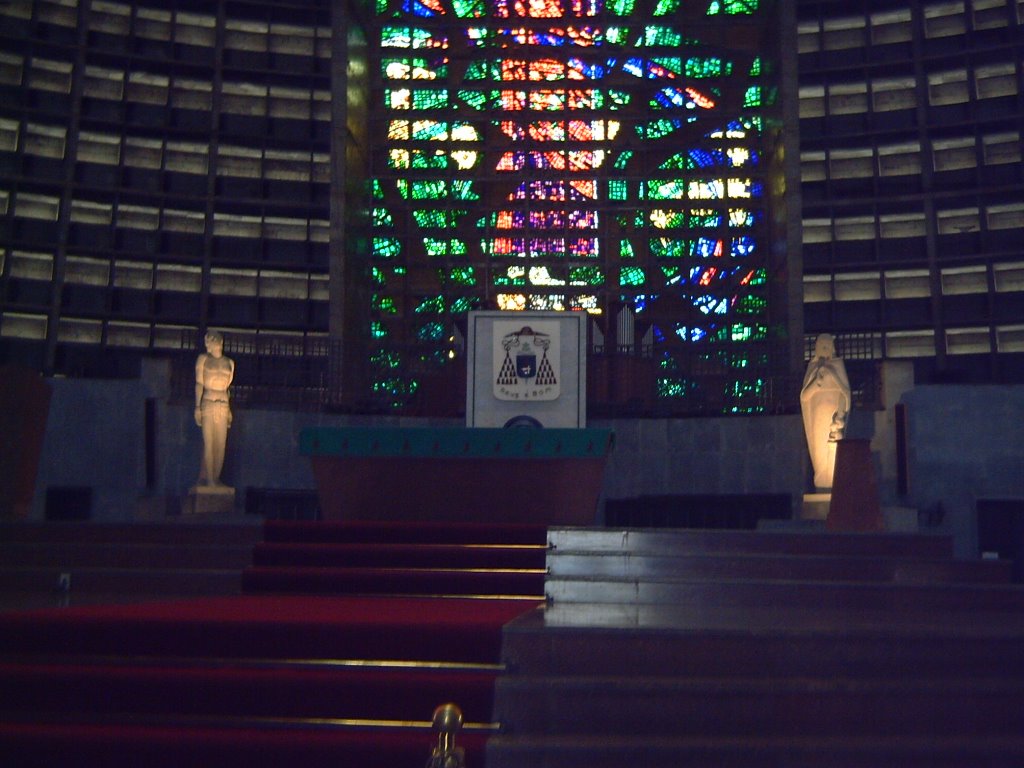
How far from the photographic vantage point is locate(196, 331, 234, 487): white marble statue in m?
8.15

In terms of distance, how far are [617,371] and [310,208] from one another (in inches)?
183

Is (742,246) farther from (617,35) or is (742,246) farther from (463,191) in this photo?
(463,191)

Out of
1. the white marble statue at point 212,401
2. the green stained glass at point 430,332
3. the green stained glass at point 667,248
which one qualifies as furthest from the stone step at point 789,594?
the green stained glass at point 667,248

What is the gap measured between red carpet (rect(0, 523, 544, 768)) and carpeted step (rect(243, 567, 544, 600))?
848 millimetres

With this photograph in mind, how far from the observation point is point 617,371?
36.3ft

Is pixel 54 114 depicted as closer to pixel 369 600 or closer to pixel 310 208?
pixel 310 208

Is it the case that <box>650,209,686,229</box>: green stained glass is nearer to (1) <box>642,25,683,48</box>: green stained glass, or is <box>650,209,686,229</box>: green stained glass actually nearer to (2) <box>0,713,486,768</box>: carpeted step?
(1) <box>642,25,683,48</box>: green stained glass

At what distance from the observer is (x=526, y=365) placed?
27.5 ft

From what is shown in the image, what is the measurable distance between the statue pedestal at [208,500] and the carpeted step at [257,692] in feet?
15.5

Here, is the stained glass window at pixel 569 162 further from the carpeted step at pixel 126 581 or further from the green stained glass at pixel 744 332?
the carpeted step at pixel 126 581

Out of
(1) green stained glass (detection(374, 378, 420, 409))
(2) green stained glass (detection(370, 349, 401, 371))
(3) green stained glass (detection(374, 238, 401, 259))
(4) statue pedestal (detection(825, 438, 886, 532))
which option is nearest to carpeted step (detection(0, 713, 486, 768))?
(4) statue pedestal (detection(825, 438, 886, 532))

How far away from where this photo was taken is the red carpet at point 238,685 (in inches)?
127

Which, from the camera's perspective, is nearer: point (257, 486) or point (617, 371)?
point (257, 486)

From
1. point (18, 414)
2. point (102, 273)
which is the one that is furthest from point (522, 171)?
point (18, 414)
